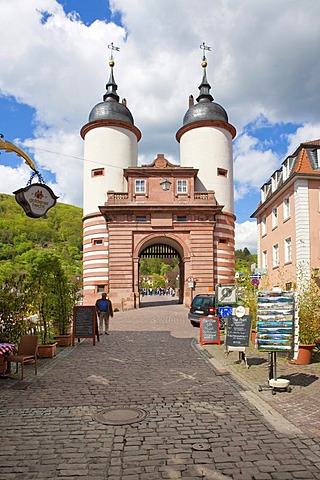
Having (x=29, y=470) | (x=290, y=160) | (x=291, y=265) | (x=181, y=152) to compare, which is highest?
(x=181, y=152)

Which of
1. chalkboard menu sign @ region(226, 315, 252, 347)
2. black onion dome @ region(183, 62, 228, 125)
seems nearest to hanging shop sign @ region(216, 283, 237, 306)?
chalkboard menu sign @ region(226, 315, 252, 347)

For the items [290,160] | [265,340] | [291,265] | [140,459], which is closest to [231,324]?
[265,340]

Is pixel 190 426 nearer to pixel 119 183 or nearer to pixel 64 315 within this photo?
pixel 64 315

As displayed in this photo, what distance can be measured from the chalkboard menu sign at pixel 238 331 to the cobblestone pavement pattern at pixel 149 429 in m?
0.60

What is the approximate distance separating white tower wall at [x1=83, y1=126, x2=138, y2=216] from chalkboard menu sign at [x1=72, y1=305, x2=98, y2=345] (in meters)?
23.0

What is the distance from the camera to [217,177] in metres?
38.3

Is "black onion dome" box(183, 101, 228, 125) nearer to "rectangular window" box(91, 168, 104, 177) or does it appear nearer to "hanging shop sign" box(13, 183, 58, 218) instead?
"rectangular window" box(91, 168, 104, 177)

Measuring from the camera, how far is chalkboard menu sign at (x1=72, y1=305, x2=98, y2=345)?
49.3 ft

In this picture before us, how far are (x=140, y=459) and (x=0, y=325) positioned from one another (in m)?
6.86

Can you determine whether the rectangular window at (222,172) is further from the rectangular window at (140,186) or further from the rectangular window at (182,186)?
the rectangular window at (140,186)

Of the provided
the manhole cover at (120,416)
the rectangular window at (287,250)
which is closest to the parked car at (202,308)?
the rectangular window at (287,250)

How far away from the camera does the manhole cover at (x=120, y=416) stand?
6.34m

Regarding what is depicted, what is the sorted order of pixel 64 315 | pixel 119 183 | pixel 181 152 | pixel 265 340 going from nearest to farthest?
1. pixel 265 340
2. pixel 64 315
3. pixel 119 183
4. pixel 181 152

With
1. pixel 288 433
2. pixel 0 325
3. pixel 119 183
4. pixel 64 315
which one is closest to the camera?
pixel 288 433
